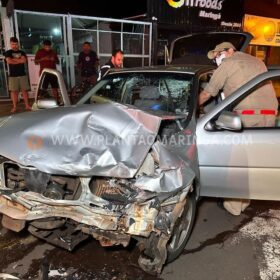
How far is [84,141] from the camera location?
2.19m

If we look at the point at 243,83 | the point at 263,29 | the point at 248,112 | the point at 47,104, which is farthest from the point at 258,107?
the point at 263,29

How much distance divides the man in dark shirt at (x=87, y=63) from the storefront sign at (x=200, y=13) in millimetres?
4660

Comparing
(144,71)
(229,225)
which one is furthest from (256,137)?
(144,71)

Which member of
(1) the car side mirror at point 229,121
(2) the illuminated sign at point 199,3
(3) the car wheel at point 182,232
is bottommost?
(3) the car wheel at point 182,232

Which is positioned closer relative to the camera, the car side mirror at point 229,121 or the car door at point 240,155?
the car side mirror at point 229,121

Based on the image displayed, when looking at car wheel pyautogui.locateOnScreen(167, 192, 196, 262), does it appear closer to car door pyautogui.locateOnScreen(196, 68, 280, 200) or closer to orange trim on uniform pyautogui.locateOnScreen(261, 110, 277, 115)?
car door pyautogui.locateOnScreen(196, 68, 280, 200)

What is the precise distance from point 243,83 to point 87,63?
5799 mm

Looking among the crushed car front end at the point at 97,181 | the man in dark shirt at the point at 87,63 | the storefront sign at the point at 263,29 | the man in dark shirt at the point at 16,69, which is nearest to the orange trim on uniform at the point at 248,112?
the crushed car front end at the point at 97,181

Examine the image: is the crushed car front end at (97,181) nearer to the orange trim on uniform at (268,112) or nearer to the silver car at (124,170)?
the silver car at (124,170)

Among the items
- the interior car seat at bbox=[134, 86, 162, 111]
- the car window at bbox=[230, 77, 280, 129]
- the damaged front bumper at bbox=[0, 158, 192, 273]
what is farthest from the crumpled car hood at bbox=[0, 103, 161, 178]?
the car window at bbox=[230, 77, 280, 129]

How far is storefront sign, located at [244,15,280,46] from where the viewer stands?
15.5 m

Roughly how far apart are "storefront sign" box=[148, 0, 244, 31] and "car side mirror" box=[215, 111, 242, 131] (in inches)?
398

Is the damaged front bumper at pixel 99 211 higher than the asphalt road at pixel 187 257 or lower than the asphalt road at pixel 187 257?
higher

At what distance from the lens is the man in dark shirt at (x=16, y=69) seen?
7.65 metres
